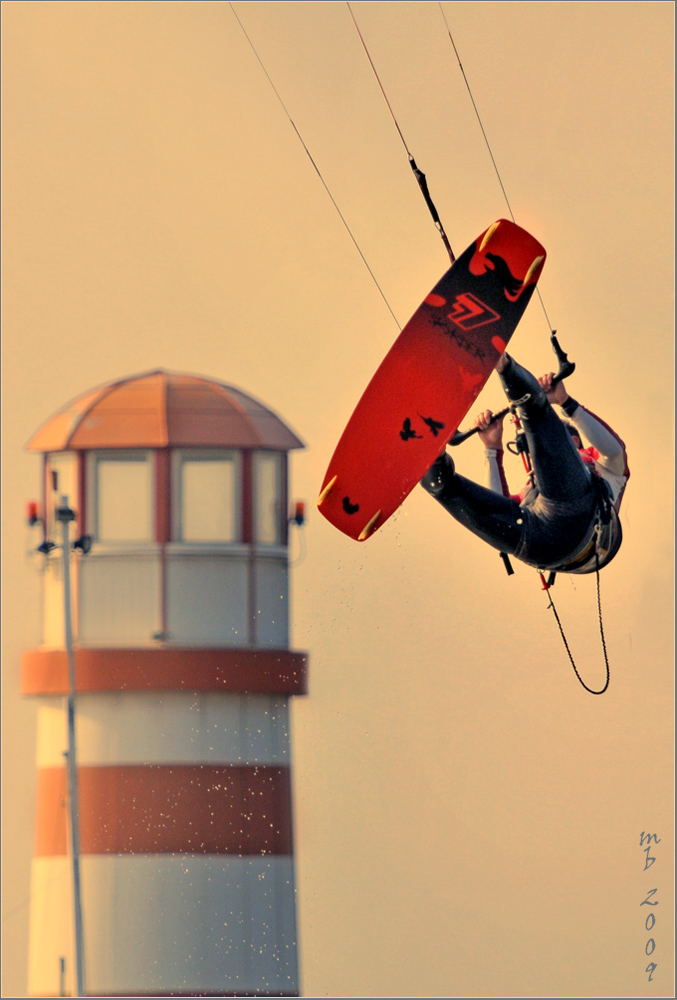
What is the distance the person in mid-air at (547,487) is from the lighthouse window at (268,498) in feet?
18.6

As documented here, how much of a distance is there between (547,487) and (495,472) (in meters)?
0.47

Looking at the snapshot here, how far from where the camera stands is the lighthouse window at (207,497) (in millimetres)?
17344

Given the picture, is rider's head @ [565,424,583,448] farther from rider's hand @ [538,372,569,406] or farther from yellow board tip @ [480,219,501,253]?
yellow board tip @ [480,219,501,253]

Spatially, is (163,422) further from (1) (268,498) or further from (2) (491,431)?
(2) (491,431)

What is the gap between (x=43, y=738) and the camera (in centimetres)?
1786

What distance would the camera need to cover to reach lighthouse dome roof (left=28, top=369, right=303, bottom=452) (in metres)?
17.5

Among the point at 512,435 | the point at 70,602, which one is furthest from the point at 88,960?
the point at 512,435

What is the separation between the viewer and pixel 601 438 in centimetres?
1164

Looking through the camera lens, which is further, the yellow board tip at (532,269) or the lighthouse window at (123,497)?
the lighthouse window at (123,497)

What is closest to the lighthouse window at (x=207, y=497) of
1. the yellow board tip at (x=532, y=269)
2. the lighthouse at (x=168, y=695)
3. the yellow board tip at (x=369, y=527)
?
the lighthouse at (x=168, y=695)

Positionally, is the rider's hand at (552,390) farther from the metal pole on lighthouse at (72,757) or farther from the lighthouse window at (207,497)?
the metal pole on lighthouse at (72,757)

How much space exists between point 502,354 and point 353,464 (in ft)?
2.94

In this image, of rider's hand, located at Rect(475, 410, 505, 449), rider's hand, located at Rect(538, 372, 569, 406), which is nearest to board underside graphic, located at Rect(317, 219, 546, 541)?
rider's hand, located at Rect(538, 372, 569, 406)

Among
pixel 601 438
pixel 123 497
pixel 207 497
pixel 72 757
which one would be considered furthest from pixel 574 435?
pixel 72 757
